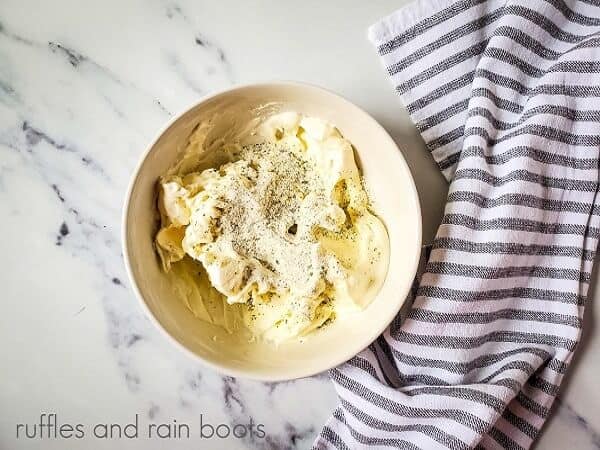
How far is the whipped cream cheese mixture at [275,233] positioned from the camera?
2.73ft

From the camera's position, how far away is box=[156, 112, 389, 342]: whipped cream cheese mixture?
0.83m

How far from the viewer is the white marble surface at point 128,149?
Answer: 932mm

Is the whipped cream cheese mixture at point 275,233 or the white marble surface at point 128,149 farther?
the white marble surface at point 128,149

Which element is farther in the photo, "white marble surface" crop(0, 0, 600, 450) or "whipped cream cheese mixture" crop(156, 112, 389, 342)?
"white marble surface" crop(0, 0, 600, 450)

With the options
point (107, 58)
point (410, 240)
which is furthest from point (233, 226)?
point (107, 58)

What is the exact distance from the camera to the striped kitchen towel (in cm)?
87

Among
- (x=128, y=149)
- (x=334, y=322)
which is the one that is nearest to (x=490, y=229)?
(x=334, y=322)

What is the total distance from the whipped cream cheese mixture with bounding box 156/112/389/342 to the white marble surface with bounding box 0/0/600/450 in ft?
0.38

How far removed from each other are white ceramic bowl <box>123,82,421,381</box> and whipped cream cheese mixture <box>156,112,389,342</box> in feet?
0.06

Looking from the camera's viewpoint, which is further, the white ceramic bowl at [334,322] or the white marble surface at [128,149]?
the white marble surface at [128,149]

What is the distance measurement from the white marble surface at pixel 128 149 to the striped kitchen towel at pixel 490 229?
0.05 metres

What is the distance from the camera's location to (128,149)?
93 centimetres

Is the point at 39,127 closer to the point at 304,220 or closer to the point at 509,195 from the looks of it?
the point at 304,220

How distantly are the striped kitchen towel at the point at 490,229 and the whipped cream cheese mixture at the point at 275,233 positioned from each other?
0.11m
